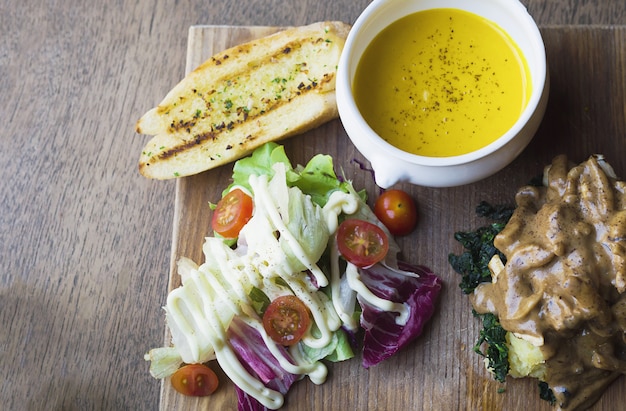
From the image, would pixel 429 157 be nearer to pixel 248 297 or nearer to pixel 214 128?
pixel 248 297

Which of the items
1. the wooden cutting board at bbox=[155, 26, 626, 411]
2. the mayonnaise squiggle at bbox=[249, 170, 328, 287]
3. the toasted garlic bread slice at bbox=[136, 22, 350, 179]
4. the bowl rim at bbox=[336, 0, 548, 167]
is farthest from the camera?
the toasted garlic bread slice at bbox=[136, 22, 350, 179]

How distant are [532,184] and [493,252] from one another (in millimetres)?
353

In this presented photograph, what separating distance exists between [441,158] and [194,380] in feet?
4.65

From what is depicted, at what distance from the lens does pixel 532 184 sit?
316cm

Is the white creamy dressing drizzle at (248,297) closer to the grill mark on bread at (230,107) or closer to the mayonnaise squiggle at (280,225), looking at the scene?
the mayonnaise squiggle at (280,225)

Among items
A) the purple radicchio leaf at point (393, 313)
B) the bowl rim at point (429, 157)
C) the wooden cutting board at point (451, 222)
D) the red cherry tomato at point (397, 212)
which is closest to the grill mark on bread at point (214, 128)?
the wooden cutting board at point (451, 222)

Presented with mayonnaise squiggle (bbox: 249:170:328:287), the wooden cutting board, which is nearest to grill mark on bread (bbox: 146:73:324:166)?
the wooden cutting board

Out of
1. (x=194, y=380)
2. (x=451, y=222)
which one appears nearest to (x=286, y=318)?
(x=194, y=380)

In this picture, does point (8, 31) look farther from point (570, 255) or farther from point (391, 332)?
point (570, 255)

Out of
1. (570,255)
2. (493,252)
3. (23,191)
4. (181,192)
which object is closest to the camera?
(570,255)

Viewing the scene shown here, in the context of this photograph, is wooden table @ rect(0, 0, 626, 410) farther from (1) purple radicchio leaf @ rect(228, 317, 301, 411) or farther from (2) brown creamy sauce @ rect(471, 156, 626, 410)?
(2) brown creamy sauce @ rect(471, 156, 626, 410)

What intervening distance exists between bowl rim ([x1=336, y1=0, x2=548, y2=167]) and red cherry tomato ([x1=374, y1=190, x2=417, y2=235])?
0.42 m

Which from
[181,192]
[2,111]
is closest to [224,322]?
[181,192]

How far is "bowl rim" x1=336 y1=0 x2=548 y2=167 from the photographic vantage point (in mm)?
2674
